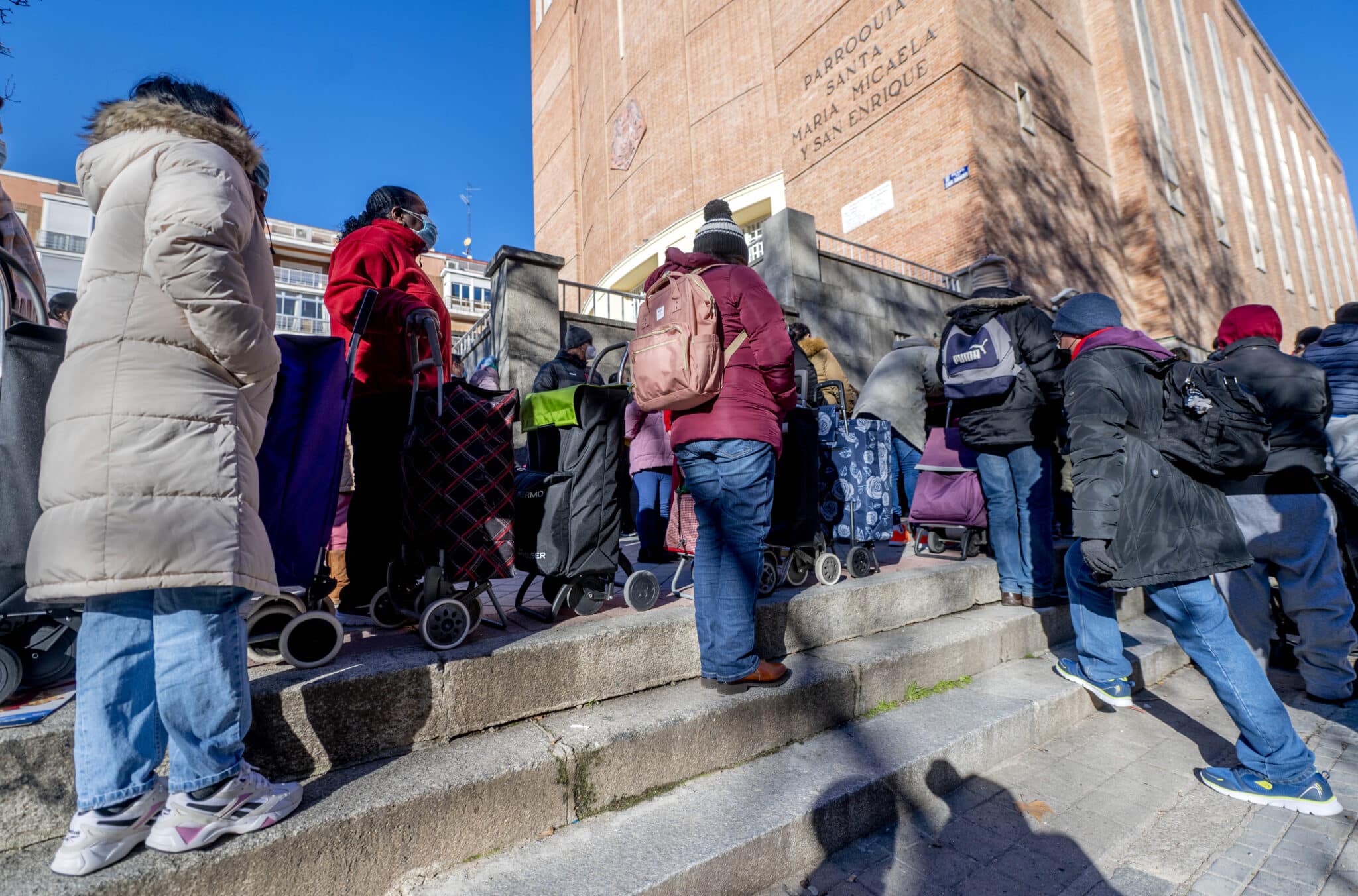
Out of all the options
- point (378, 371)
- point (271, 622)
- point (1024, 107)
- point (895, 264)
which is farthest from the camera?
point (1024, 107)

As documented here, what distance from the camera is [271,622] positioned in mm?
2348

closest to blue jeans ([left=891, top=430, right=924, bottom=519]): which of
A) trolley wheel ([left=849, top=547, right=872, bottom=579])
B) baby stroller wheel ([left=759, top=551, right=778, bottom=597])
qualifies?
trolley wheel ([left=849, top=547, right=872, bottom=579])

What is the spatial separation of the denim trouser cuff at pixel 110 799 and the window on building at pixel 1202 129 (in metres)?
30.1

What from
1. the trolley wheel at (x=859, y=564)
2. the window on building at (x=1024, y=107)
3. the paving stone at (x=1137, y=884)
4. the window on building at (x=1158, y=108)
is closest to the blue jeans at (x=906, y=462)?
the trolley wheel at (x=859, y=564)

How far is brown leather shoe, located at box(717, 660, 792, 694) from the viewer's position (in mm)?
2650

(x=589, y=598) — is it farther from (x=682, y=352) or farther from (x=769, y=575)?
(x=682, y=352)

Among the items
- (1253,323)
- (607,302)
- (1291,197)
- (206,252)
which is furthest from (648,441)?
(1291,197)

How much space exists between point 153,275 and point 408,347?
3.75 ft

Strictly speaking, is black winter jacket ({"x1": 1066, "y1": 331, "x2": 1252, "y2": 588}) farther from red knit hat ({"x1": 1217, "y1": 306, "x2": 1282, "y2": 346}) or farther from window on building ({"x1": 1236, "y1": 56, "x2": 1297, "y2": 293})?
window on building ({"x1": 1236, "y1": 56, "x2": 1297, "y2": 293})

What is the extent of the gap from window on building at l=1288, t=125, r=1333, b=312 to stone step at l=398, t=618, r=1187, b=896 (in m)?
44.7

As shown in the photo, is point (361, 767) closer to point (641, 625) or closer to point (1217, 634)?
point (641, 625)

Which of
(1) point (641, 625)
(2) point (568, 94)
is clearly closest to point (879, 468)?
(1) point (641, 625)

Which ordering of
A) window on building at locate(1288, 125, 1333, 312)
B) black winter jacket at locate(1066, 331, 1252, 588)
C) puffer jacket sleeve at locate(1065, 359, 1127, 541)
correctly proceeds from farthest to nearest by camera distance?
1. window on building at locate(1288, 125, 1333, 312)
2. puffer jacket sleeve at locate(1065, 359, 1127, 541)
3. black winter jacket at locate(1066, 331, 1252, 588)

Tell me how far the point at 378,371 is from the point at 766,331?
1.76m
